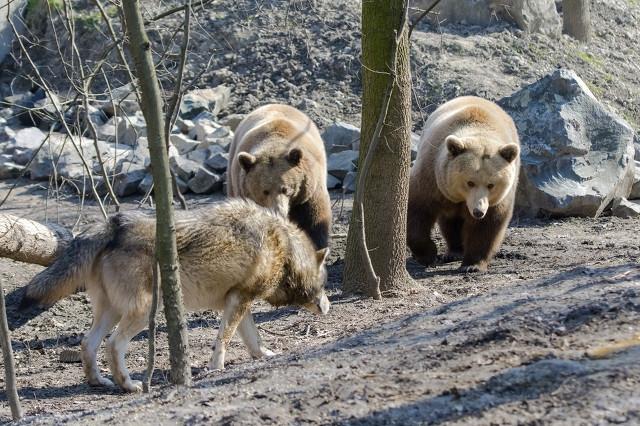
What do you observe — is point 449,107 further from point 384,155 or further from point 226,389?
point 226,389

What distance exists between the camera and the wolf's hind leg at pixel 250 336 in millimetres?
7574

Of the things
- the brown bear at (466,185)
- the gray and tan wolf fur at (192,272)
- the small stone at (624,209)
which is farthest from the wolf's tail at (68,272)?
the small stone at (624,209)

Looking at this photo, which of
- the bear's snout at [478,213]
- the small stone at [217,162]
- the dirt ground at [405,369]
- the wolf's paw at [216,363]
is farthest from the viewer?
the small stone at [217,162]

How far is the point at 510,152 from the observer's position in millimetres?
10609

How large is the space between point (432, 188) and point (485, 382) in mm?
6707

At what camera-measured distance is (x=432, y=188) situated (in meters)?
11.3

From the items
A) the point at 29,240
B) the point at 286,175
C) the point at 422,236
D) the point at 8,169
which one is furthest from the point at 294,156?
the point at 8,169

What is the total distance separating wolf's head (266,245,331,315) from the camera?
773 centimetres

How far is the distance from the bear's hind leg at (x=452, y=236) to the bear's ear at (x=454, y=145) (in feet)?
3.84

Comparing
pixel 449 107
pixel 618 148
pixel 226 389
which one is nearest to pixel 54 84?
pixel 449 107

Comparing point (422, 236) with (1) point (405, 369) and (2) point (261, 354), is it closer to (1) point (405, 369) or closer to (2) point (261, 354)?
(2) point (261, 354)

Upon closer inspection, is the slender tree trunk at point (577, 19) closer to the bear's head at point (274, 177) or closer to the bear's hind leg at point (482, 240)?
the bear's hind leg at point (482, 240)

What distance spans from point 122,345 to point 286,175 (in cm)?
426

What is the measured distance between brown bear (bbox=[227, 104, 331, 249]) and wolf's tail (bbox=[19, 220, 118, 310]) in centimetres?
385
